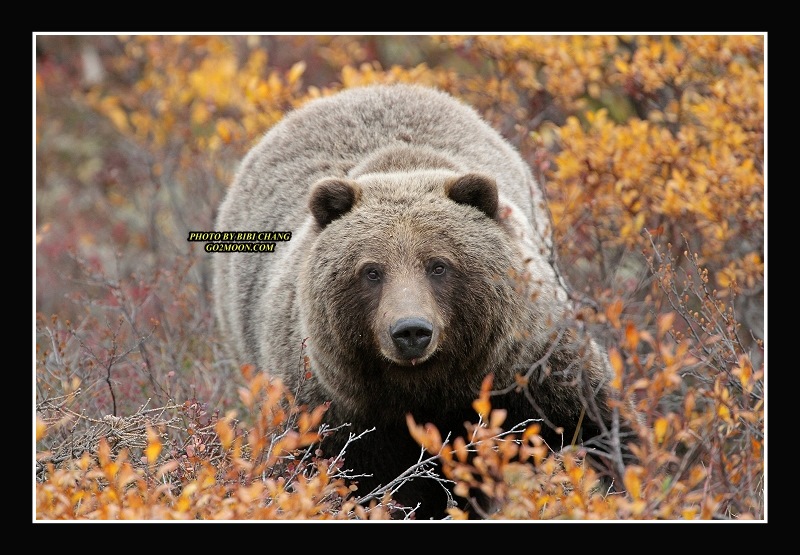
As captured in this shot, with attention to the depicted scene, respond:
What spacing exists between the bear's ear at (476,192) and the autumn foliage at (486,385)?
3.46 feet

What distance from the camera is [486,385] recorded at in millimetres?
5859

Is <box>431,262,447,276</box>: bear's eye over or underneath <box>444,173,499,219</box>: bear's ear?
underneath

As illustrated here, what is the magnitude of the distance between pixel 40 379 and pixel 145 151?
7023 millimetres

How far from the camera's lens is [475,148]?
8.86 meters

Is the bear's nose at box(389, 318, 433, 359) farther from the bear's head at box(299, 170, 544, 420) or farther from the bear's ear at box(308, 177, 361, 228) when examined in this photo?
the bear's ear at box(308, 177, 361, 228)

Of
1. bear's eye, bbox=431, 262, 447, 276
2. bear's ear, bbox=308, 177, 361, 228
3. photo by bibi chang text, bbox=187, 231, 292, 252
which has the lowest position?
bear's eye, bbox=431, 262, 447, 276

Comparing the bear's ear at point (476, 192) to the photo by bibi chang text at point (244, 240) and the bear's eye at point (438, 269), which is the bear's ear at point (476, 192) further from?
the photo by bibi chang text at point (244, 240)

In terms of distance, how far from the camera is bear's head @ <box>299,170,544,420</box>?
6746 millimetres

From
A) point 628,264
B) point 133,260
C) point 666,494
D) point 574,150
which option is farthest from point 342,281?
point 133,260

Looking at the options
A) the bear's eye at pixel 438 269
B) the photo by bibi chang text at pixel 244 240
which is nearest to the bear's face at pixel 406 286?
the bear's eye at pixel 438 269

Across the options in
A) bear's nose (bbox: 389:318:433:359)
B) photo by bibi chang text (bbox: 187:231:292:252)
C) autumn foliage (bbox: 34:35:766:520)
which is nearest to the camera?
autumn foliage (bbox: 34:35:766:520)

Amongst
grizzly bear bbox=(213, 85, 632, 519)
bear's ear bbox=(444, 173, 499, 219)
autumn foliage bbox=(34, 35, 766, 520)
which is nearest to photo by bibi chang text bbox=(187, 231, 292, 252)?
grizzly bear bbox=(213, 85, 632, 519)

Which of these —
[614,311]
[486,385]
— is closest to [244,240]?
[486,385]

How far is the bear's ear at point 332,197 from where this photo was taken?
7262 millimetres
